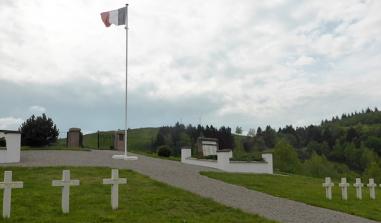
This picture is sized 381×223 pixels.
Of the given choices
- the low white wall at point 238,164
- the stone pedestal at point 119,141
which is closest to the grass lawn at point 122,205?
the low white wall at point 238,164

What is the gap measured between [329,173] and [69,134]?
52288 mm

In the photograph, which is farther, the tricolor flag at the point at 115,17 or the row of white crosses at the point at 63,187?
the tricolor flag at the point at 115,17

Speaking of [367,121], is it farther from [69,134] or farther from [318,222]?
[318,222]

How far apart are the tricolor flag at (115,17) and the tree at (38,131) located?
11.3 meters

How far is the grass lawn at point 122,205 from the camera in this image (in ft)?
30.7

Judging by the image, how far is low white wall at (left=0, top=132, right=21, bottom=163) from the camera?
69.8 feet

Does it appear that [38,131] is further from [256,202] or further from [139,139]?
[139,139]

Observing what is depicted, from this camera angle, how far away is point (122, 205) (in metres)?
10.8

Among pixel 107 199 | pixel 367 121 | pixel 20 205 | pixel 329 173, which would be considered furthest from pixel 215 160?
pixel 367 121

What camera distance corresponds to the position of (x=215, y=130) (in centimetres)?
9119

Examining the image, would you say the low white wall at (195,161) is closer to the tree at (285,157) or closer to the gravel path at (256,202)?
the gravel path at (256,202)

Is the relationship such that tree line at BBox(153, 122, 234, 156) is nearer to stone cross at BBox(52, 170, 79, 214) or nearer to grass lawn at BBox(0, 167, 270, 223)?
grass lawn at BBox(0, 167, 270, 223)

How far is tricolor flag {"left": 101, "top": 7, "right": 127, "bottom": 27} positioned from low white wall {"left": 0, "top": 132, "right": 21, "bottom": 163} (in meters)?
8.36

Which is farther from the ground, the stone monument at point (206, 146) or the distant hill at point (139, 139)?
the distant hill at point (139, 139)
